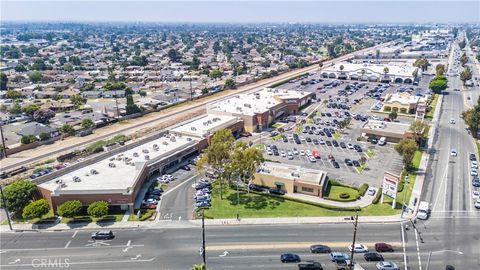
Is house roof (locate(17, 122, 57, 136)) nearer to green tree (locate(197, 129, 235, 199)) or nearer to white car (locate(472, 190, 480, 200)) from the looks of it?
green tree (locate(197, 129, 235, 199))

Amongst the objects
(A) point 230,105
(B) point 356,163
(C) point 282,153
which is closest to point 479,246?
(B) point 356,163

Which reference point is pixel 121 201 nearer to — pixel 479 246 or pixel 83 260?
pixel 83 260

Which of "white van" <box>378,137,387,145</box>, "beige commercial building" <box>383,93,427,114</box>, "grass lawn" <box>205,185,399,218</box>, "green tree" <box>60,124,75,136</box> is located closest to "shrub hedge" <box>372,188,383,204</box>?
"grass lawn" <box>205,185,399,218</box>

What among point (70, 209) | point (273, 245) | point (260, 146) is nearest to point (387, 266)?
point (273, 245)

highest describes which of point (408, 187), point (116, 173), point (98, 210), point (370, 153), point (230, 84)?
point (230, 84)

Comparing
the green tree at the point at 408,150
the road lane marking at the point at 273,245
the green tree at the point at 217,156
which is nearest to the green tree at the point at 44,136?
the green tree at the point at 217,156

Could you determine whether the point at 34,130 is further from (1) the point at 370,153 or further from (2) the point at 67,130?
(1) the point at 370,153

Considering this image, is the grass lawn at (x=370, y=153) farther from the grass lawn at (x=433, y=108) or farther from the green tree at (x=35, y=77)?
the green tree at (x=35, y=77)

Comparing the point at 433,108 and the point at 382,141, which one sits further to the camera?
the point at 433,108
